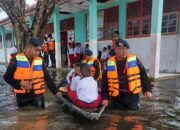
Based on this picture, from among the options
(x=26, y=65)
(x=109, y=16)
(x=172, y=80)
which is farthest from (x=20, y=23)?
(x=109, y=16)

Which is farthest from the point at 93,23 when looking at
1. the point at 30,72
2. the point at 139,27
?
the point at 30,72

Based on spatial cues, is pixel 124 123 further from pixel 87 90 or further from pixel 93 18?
pixel 93 18

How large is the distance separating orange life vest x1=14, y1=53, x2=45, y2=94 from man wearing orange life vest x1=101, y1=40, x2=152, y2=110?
1306 millimetres

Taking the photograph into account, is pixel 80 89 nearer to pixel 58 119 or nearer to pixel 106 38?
pixel 58 119

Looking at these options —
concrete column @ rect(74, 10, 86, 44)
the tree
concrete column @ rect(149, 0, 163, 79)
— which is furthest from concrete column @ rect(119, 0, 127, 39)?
the tree

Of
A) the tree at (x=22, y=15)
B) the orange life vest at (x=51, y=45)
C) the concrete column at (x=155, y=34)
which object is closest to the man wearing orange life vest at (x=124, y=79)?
the tree at (x=22, y=15)

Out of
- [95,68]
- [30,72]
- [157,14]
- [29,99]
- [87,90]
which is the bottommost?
[29,99]

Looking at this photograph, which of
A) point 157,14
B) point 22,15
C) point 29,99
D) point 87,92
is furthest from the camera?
point 157,14

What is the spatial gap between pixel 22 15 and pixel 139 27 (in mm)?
7417

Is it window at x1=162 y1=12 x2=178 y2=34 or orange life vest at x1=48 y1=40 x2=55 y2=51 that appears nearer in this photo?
window at x1=162 y1=12 x2=178 y2=34

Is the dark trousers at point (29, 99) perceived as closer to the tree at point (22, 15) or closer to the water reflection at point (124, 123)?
the water reflection at point (124, 123)

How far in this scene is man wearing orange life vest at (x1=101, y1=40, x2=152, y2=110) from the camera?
447cm

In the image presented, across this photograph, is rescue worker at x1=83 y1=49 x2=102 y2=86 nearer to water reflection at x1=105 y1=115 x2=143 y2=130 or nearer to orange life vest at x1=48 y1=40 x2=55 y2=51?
water reflection at x1=105 y1=115 x2=143 y2=130

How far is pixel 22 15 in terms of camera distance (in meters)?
6.85
